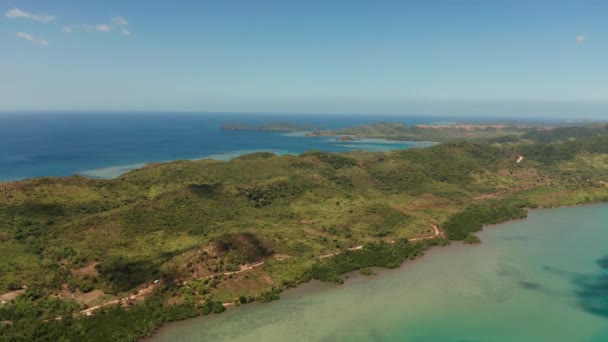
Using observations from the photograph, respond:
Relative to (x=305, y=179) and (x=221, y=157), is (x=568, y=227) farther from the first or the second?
(x=221, y=157)

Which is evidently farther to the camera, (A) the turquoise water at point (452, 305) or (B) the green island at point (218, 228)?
(B) the green island at point (218, 228)

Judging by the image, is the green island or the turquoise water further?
the green island

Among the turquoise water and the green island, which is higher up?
the green island

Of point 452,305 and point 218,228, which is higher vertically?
point 218,228

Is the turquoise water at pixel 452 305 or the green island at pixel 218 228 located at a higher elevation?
the green island at pixel 218 228

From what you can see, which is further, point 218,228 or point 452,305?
point 218,228
